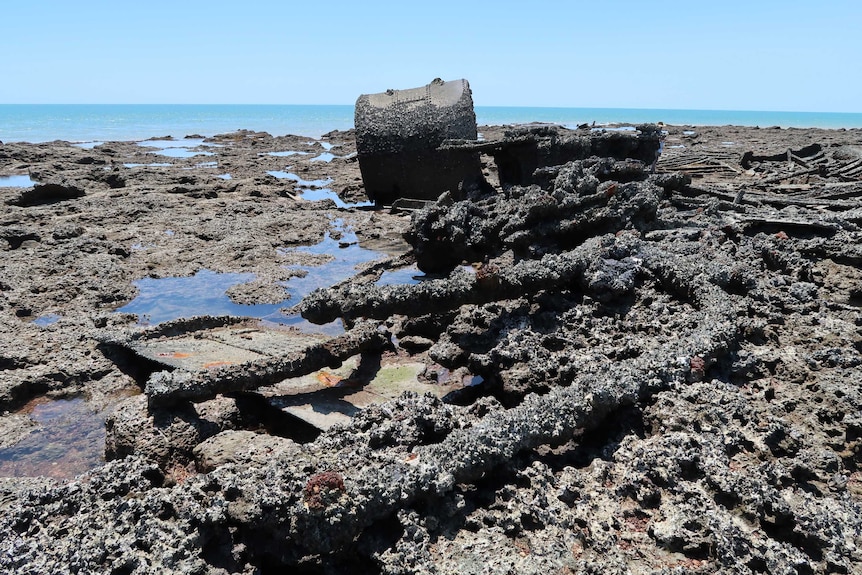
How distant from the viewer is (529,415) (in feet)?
8.01

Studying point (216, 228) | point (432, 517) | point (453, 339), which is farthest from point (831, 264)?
point (216, 228)

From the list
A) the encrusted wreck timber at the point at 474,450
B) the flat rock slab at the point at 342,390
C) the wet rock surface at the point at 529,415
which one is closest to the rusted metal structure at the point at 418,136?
the wet rock surface at the point at 529,415

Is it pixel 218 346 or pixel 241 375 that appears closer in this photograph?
pixel 241 375

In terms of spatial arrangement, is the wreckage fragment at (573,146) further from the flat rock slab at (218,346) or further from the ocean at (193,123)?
the ocean at (193,123)

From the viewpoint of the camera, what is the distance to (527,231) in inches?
201

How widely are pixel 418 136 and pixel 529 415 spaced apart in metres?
7.44

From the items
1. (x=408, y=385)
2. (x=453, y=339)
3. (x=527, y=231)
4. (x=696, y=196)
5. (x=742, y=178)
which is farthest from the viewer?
(x=742, y=178)

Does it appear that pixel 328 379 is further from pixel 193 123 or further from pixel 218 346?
pixel 193 123

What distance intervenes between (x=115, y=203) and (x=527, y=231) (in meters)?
8.08

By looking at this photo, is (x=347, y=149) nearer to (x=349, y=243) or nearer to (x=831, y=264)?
(x=349, y=243)

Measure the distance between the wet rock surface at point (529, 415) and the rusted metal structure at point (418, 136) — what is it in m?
3.20

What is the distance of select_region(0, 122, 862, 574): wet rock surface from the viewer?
196 centimetres

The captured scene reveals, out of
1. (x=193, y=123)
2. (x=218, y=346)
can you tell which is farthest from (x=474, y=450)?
(x=193, y=123)

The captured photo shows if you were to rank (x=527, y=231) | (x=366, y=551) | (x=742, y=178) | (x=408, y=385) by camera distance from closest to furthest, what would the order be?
(x=366, y=551) < (x=408, y=385) < (x=527, y=231) < (x=742, y=178)
